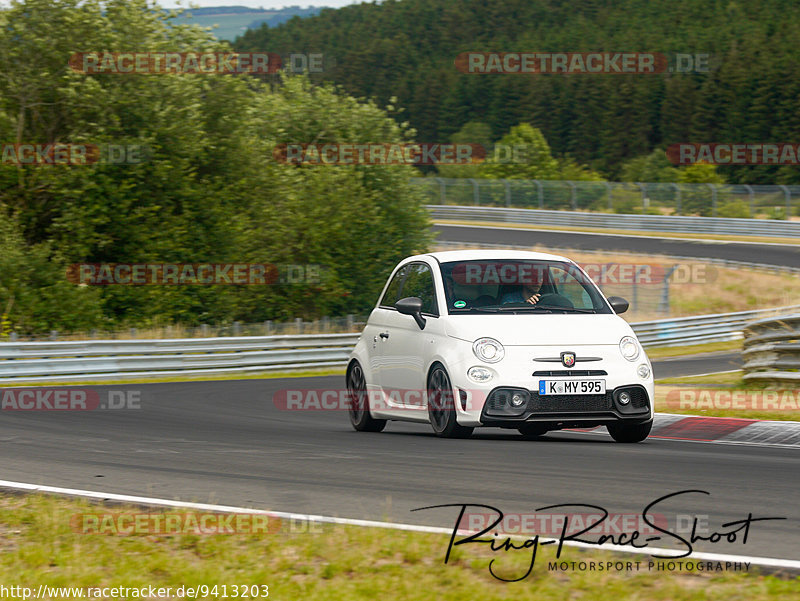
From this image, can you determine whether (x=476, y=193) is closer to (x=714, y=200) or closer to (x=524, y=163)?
(x=714, y=200)

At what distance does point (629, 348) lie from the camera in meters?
9.77

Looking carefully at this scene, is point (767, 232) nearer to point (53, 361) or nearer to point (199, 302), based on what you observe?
point (199, 302)

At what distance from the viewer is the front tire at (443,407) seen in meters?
9.80

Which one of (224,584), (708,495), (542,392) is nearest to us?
(224,584)

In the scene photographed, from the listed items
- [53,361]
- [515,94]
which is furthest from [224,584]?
[515,94]

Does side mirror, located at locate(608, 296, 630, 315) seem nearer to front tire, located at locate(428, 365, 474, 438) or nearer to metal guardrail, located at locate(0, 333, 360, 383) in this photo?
front tire, located at locate(428, 365, 474, 438)

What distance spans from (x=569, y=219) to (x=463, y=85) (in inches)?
3136

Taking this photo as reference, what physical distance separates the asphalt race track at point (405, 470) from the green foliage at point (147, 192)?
15.9 m

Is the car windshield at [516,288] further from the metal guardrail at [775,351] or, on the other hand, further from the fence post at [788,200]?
the fence post at [788,200]

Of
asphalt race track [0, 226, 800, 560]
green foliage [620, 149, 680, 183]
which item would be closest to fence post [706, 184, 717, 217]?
Result: green foliage [620, 149, 680, 183]

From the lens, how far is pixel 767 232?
50.9m

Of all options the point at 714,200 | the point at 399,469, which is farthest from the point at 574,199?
the point at 399,469

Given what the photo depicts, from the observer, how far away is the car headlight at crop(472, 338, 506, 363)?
9539 mm

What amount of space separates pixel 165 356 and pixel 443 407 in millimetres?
13930
